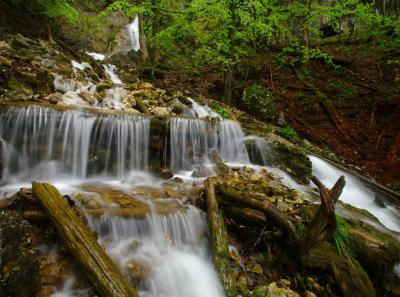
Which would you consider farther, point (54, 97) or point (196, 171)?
point (54, 97)

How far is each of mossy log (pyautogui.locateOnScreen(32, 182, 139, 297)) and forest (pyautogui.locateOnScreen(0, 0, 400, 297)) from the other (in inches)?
0.6

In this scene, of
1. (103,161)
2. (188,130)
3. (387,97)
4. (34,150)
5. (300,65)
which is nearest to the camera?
(34,150)

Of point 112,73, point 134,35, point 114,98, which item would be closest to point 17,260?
point 114,98

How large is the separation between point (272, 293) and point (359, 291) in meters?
1.13

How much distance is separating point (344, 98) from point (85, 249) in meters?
11.4

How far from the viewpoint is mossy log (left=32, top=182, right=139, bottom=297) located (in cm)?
299

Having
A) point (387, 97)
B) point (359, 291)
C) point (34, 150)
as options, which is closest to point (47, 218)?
point (34, 150)

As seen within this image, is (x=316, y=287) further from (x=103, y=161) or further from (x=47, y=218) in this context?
(x=103, y=161)

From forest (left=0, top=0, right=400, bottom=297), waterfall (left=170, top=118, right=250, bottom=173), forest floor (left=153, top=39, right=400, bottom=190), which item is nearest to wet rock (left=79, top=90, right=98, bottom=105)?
forest (left=0, top=0, right=400, bottom=297)

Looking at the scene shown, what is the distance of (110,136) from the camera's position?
273 inches

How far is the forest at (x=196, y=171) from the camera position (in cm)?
371

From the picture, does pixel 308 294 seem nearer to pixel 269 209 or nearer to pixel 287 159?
pixel 269 209

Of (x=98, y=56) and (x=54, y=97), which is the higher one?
(x=98, y=56)

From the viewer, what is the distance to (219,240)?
4.17 m
